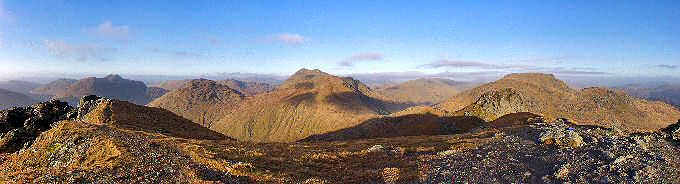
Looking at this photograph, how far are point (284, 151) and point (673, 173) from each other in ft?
114

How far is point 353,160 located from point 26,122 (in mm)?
54656

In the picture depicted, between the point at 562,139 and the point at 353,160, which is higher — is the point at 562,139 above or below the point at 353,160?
above

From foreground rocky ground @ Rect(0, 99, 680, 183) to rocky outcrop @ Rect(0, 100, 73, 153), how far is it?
1283 centimetres

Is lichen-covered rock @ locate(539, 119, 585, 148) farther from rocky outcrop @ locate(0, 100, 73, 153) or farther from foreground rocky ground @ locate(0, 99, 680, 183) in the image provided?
rocky outcrop @ locate(0, 100, 73, 153)

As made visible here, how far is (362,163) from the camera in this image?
1483 inches

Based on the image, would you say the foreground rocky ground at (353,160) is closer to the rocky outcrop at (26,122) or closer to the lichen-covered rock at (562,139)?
the lichen-covered rock at (562,139)

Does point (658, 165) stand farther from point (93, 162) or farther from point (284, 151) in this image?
point (93, 162)

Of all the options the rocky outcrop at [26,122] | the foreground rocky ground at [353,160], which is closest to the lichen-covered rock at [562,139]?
the foreground rocky ground at [353,160]

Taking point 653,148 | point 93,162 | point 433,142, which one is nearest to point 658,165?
point 653,148

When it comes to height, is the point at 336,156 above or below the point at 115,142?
below

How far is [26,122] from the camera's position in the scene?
2359 inches

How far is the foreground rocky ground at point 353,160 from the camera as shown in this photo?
96.4 feet

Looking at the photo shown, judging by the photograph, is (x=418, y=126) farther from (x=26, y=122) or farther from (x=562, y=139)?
(x=26, y=122)

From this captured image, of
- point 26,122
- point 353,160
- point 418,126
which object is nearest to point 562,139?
point 353,160
